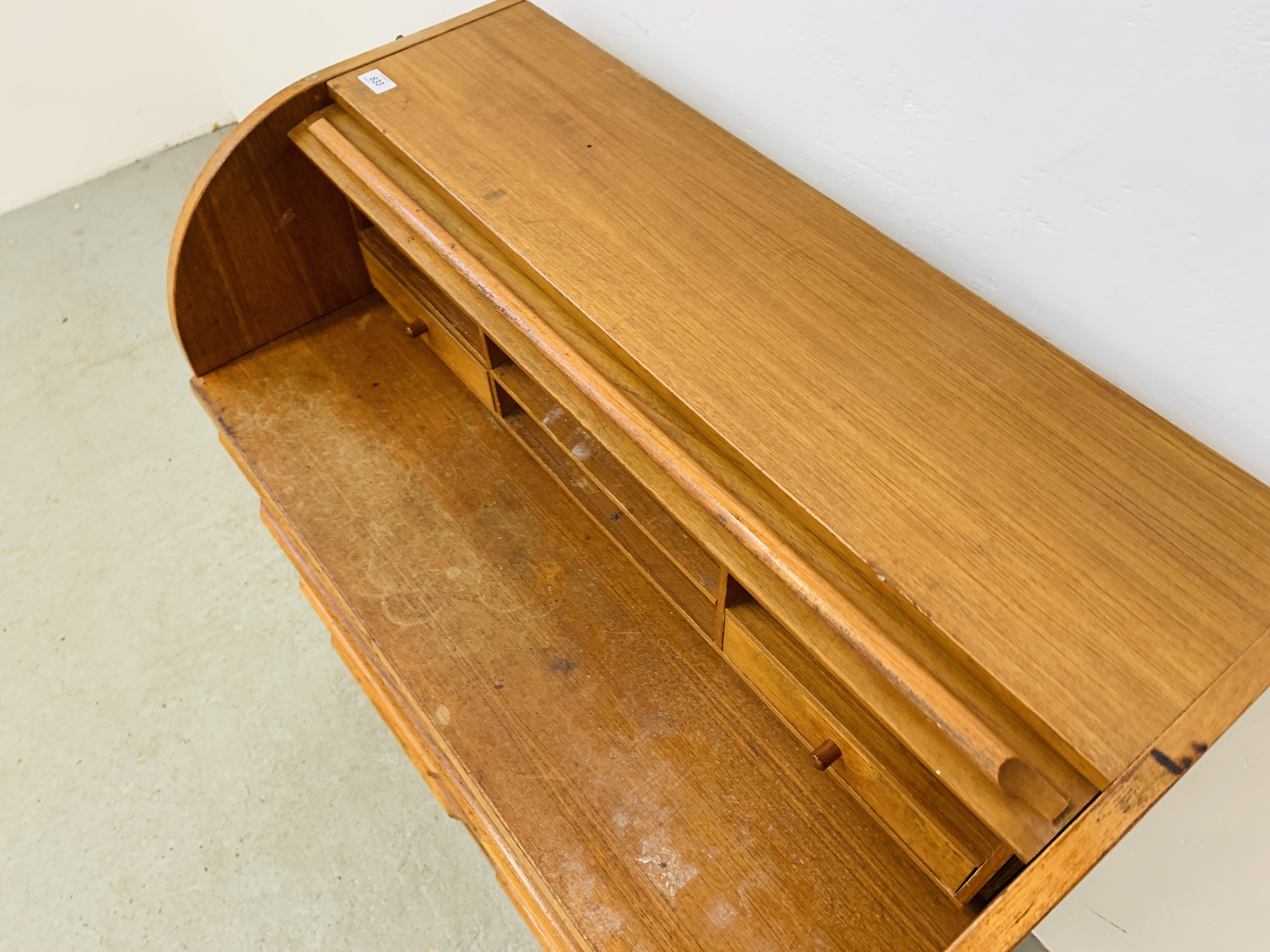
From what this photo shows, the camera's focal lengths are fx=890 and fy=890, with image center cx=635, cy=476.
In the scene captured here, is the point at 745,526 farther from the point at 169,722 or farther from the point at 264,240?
the point at 169,722

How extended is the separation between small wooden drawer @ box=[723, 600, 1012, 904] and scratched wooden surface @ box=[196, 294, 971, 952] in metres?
0.13

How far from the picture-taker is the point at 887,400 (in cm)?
86

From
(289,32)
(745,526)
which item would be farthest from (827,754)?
(289,32)

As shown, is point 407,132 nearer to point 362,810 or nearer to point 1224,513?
point 1224,513

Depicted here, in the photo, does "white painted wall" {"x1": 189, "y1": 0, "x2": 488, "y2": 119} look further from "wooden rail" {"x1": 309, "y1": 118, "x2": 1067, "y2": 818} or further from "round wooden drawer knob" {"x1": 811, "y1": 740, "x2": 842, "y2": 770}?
"round wooden drawer knob" {"x1": 811, "y1": 740, "x2": 842, "y2": 770}

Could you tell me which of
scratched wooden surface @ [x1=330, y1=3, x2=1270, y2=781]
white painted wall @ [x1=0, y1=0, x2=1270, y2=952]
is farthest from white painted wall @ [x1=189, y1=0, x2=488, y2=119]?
scratched wooden surface @ [x1=330, y1=3, x2=1270, y2=781]

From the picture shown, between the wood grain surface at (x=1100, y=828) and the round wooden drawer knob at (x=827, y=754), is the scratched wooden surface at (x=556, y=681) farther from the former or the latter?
the wood grain surface at (x=1100, y=828)

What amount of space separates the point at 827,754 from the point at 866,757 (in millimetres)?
51

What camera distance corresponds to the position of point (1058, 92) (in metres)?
0.85

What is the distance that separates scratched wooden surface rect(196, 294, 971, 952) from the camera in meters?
0.99

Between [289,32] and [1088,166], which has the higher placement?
[1088,166]

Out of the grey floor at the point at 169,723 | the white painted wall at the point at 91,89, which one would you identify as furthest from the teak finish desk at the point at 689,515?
the white painted wall at the point at 91,89

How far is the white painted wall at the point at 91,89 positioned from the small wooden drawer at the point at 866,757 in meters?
3.09

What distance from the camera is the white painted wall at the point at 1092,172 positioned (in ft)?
2.55
